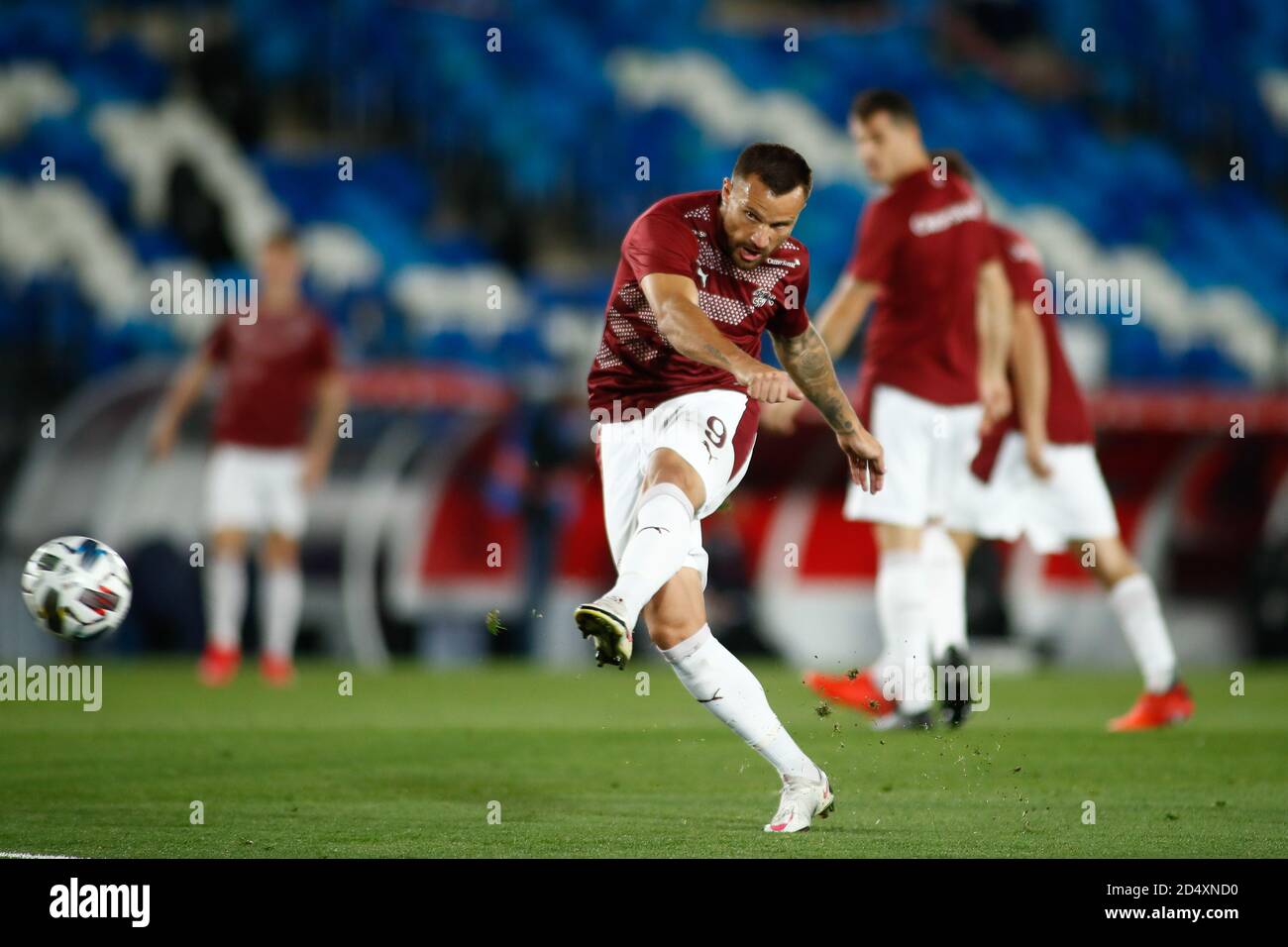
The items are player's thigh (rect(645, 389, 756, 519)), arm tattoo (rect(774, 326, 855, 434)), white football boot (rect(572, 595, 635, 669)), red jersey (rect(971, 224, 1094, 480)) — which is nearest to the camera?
white football boot (rect(572, 595, 635, 669))

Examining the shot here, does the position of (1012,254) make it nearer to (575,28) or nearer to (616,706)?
(616,706)

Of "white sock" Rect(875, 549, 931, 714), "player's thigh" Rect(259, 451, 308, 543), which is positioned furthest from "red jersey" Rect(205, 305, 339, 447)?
"white sock" Rect(875, 549, 931, 714)

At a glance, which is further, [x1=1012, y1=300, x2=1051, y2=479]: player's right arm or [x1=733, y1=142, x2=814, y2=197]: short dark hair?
[x1=1012, y1=300, x2=1051, y2=479]: player's right arm

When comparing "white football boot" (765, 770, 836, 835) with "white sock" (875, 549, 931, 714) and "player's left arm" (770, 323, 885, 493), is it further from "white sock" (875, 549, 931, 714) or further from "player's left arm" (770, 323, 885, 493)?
"white sock" (875, 549, 931, 714)

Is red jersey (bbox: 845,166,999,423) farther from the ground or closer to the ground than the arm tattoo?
farther from the ground

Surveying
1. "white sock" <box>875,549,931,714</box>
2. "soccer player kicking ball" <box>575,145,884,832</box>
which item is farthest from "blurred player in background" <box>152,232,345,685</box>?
"soccer player kicking ball" <box>575,145,884,832</box>

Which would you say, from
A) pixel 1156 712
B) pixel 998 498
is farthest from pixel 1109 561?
pixel 1156 712

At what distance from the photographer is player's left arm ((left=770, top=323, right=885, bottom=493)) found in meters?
5.05

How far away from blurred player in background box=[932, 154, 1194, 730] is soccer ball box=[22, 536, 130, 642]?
3.26 m

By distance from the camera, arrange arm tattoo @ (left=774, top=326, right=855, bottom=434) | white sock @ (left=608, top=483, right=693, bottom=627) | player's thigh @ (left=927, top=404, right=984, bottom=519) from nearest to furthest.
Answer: white sock @ (left=608, top=483, right=693, bottom=627), arm tattoo @ (left=774, top=326, right=855, bottom=434), player's thigh @ (left=927, top=404, right=984, bottom=519)

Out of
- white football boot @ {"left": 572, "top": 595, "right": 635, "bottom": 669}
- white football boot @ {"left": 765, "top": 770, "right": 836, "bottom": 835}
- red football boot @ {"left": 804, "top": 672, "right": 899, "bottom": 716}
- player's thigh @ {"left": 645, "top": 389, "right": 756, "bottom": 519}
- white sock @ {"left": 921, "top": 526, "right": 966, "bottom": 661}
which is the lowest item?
white football boot @ {"left": 765, "top": 770, "right": 836, "bottom": 835}

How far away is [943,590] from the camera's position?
7.54 meters

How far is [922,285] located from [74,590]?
3478 mm

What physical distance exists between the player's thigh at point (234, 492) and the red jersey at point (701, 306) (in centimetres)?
556
